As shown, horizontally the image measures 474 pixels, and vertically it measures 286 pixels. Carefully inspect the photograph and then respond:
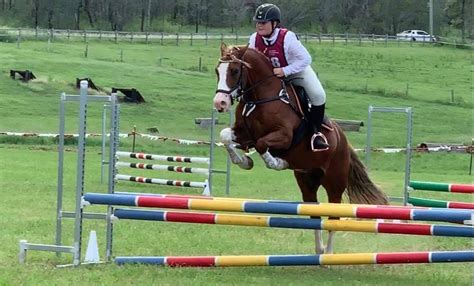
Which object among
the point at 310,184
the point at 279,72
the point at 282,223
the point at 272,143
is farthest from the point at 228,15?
the point at 282,223

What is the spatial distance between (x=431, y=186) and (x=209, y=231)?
9.71 ft

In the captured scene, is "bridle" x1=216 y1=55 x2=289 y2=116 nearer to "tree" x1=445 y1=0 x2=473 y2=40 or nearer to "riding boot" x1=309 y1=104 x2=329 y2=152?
"riding boot" x1=309 y1=104 x2=329 y2=152

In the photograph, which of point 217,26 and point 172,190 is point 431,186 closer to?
point 172,190

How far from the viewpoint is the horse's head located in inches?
290

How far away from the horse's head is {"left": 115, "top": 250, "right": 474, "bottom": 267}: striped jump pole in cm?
136

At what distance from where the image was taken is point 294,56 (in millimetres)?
7918

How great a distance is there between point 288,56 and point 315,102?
1.71 ft

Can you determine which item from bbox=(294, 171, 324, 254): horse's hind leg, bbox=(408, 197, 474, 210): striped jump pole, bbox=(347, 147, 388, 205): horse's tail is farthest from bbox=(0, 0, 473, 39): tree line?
bbox=(294, 171, 324, 254): horse's hind leg

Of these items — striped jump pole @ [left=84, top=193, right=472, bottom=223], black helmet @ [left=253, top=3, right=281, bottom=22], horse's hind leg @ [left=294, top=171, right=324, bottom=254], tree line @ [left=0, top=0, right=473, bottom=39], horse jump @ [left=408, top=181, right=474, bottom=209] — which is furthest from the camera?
tree line @ [left=0, top=0, right=473, bottom=39]

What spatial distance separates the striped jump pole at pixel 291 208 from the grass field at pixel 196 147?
62 centimetres

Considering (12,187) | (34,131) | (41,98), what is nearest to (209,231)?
(12,187)

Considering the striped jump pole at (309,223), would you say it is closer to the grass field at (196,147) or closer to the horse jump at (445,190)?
the grass field at (196,147)

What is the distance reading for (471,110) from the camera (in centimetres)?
4138

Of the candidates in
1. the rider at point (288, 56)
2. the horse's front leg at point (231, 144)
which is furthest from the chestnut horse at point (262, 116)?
the rider at point (288, 56)
